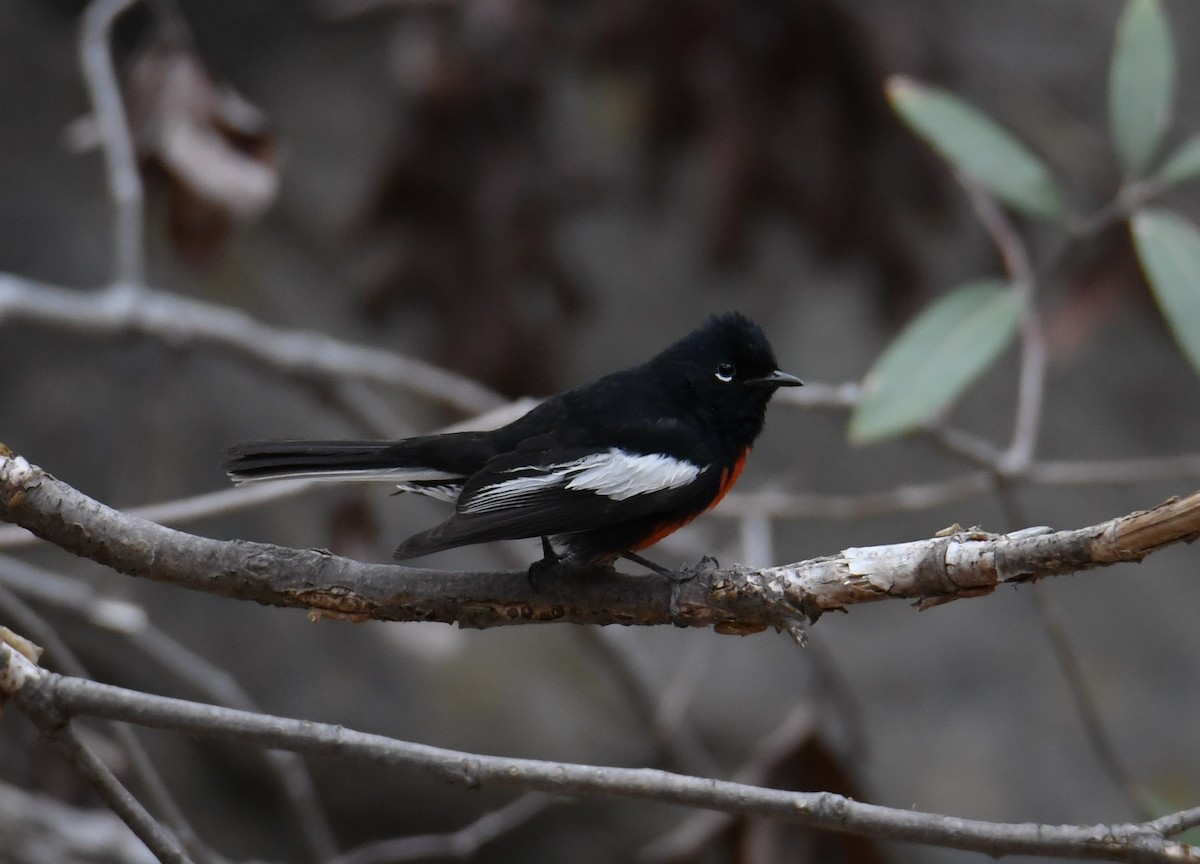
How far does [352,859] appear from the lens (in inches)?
125

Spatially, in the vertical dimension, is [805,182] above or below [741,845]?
above

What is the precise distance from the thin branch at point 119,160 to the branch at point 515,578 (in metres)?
1.57

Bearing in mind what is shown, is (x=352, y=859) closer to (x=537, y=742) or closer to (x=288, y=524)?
(x=537, y=742)

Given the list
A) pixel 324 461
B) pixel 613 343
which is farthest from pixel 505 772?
pixel 613 343

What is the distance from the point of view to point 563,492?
94.6 inches

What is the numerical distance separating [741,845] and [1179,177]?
2.09m

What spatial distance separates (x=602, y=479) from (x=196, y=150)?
144 cm

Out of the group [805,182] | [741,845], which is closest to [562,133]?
[805,182]

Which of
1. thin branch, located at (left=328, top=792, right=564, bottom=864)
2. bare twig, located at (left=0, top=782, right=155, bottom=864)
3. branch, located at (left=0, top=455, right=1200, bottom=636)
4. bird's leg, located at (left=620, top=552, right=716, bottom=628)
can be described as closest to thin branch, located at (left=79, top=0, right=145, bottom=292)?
bare twig, located at (left=0, top=782, right=155, bottom=864)

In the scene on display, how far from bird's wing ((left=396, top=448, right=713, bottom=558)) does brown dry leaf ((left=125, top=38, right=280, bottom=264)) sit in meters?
1.09

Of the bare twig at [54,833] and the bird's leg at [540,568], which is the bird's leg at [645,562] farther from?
the bare twig at [54,833]

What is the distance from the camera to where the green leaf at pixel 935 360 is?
284 centimetres

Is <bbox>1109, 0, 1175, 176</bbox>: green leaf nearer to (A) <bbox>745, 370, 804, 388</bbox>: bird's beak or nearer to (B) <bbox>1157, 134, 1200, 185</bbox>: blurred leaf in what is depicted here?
(B) <bbox>1157, 134, 1200, 185</bbox>: blurred leaf

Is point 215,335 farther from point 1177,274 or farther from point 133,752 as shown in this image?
point 1177,274
